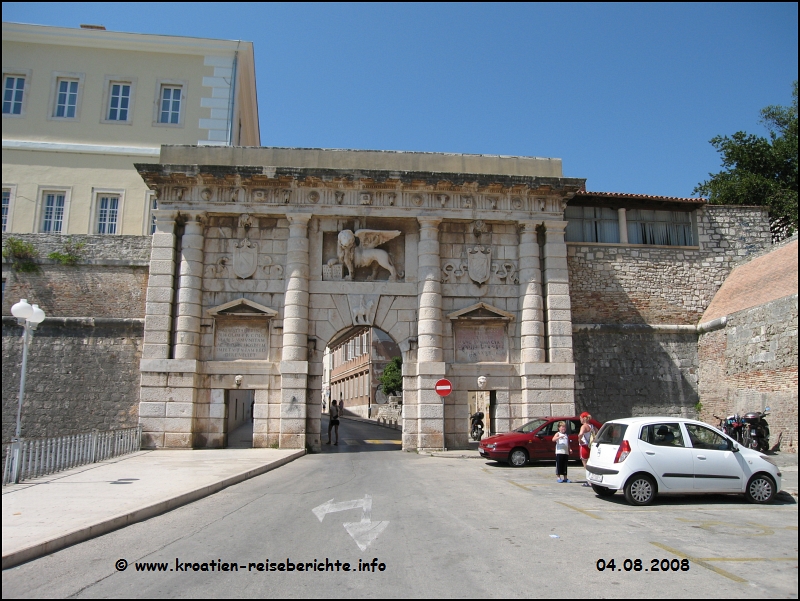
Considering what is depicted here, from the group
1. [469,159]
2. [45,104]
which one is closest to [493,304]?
[469,159]

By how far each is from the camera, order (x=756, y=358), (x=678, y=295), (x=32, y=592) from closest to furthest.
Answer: (x=32, y=592) → (x=756, y=358) → (x=678, y=295)

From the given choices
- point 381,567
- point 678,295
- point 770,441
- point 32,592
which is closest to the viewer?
point 32,592

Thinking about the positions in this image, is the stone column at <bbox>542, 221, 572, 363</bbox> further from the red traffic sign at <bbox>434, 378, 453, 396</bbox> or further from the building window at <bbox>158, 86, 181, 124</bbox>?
the building window at <bbox>158, 86, 181, 124</bbox>

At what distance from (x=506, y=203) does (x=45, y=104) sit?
20.0 metres

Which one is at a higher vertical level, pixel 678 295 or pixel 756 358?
pixel 678 295

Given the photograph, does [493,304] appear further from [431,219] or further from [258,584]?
[258,584]

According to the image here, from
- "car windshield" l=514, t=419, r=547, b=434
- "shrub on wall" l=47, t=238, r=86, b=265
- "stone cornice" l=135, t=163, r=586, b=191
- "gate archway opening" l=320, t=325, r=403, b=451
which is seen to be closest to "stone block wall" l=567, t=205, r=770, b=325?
"stone cornice" l=135, t=163, r=586, b=191

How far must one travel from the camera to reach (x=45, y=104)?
84.7 ft

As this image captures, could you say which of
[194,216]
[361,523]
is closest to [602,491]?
[361,523]

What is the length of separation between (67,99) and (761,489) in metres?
28.5

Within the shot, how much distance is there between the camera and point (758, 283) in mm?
21844

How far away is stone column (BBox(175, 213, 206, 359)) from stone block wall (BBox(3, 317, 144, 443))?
2.65m

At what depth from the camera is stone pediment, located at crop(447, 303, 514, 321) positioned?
858 inches

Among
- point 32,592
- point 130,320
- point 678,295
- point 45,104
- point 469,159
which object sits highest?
point 45,104
